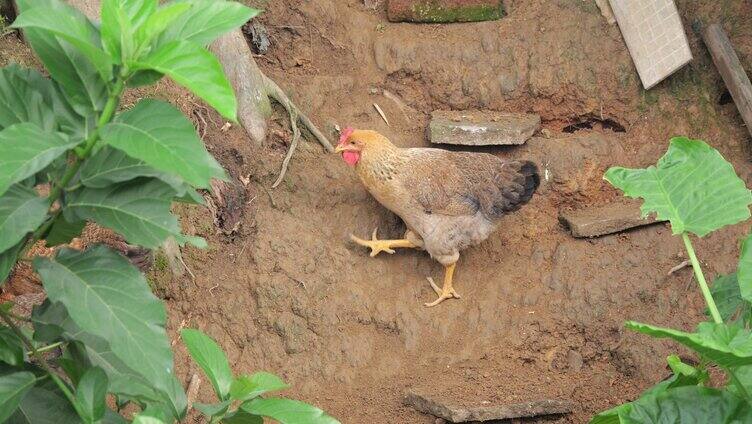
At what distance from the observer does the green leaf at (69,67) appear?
2.20 meters

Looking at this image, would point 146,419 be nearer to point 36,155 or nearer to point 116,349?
point 116,349

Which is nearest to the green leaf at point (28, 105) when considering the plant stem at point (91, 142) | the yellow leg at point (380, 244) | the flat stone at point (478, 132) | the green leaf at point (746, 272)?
the plant stem at point (91, 142)

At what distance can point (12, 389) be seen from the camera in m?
2.24

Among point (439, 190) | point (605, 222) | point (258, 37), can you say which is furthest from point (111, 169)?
point (258, 37)

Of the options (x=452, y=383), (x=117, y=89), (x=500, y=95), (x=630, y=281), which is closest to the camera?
(x=117, y=89)

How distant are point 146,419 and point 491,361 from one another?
374 cm

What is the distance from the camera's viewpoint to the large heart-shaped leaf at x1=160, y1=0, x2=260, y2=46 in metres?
2.21

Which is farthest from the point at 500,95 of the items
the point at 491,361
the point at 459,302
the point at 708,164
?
the point at 708,164

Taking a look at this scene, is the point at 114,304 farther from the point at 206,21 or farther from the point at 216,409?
the point at 206,21

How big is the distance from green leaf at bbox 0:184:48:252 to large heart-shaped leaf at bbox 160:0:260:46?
49cm

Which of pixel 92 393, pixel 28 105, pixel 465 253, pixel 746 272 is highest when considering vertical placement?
pixel 28 105

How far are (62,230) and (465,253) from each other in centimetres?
420

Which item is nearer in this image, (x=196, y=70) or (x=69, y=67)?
(x=196, y=70)

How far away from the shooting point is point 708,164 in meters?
3.61
